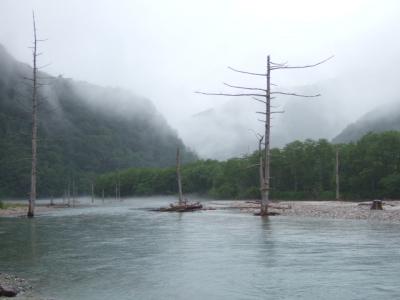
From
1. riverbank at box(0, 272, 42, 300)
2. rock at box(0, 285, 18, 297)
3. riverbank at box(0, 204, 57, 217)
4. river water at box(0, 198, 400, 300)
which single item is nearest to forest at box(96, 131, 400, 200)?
riverbank at box(0, 204, 57, 217)

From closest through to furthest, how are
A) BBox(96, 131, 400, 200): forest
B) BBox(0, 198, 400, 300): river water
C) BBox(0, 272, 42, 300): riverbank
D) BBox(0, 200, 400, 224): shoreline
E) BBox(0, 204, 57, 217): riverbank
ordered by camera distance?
BBox(0, 272, 42, 300): riverbank → BBox(0, 198, 400, 300): river water → BBox(0, 200, 400, 224): shoreline → BBox(0, 204, 57, 217): riverbank → BBox(96, 131, 400, 200): forest

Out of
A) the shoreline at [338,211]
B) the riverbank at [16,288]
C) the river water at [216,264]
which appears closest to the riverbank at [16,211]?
the shoreline at [338,211]

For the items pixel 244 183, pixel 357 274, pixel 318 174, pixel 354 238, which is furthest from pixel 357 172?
pixel 357 274

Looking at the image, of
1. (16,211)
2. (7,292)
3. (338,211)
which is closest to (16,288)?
(7,292)

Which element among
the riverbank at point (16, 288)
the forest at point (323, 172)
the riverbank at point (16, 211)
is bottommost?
the riverbank at point (16, 211)

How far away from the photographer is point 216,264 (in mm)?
13383

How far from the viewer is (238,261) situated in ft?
44.9

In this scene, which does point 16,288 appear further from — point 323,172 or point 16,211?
point 323,172

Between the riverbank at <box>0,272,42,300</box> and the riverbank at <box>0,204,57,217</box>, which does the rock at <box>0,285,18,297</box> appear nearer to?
the riverbank at <box>0,272,42,300</box>

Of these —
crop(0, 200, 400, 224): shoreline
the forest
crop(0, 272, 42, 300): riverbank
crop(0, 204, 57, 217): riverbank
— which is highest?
the forest

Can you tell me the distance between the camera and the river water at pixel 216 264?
10.3 m

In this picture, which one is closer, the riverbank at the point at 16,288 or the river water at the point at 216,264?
the riverbank at the point at 16,288

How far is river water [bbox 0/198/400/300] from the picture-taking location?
1028 centimetres

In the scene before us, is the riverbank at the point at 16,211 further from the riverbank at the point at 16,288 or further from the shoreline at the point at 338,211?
the riverbank at the point at 16,288
